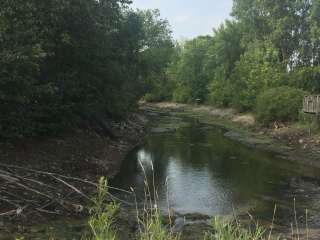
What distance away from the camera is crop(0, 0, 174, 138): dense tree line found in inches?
715

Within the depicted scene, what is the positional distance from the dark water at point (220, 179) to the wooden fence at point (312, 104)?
6567 mm

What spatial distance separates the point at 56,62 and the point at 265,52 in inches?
1588

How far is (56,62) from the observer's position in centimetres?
2481

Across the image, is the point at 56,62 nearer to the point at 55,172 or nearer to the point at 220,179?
the point at 55,172

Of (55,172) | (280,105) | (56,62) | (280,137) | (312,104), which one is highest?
(56,62)

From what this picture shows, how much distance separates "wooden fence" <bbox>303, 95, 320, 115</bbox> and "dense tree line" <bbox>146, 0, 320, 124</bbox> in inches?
341

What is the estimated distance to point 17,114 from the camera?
66.0 feet

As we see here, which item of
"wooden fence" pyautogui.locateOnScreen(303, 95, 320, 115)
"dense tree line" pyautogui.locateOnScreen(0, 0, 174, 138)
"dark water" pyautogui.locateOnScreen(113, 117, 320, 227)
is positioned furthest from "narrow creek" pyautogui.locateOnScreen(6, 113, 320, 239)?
"wooden fence" pyautogui.locateOnScreen(303, 95, 320, 115)

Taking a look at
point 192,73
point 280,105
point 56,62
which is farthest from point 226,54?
point 56,62

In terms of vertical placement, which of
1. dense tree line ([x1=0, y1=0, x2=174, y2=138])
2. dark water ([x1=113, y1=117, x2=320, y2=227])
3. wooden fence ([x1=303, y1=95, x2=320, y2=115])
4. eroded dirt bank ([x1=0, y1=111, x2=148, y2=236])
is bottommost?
dark water ([x1=113, y1=117, x2=320, y2=227])

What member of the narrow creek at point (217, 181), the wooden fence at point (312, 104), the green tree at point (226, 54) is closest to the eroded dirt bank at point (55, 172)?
the narrow creek at point (217, 181)

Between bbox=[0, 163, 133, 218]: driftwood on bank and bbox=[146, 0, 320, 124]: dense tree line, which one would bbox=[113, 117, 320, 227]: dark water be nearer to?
bbox=[0, 163, 133, 218]: driftwood on bank

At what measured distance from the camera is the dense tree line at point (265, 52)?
2196 inches

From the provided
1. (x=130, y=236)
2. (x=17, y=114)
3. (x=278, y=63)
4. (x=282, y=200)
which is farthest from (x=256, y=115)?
(x=130, y=236)
